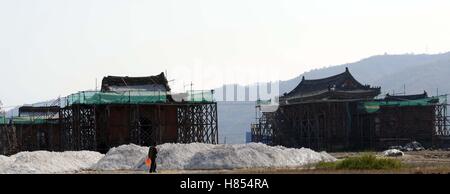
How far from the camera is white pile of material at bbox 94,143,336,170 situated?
37156 mm

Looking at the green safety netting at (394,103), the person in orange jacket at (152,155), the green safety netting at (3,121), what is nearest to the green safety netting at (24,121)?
the green safety netting at (3,121)

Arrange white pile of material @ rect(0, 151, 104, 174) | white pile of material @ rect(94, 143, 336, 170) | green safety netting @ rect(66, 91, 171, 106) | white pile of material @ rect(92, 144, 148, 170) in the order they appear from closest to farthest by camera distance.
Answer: white pile of material @ rect(0, 151, 104, 174)
white pile of material @ rect(94, 143, 336, 170)
white pile of material @ rect(92, 144, 148, 170)
green safety netting @ rect(66, 91, 171, 106)

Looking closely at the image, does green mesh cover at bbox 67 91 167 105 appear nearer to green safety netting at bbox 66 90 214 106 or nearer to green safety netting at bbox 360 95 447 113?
green safety netting at bbox 66 90 214 106

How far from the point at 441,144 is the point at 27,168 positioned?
149 feet

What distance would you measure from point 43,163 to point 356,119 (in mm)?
42565

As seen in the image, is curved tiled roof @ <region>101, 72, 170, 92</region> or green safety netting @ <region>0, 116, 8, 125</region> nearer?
curved tiled roof @ <region>101, 72, 170, 92</region>

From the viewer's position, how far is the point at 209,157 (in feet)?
123

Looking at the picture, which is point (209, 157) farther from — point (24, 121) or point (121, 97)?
point (24, 121)

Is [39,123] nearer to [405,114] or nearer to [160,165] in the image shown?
[405,114]

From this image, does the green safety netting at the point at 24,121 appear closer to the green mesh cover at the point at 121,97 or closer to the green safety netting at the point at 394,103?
the green mesh cover at the point at 121,97

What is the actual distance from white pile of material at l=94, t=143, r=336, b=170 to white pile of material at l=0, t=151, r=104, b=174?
144 centimetres

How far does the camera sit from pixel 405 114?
70.9 m

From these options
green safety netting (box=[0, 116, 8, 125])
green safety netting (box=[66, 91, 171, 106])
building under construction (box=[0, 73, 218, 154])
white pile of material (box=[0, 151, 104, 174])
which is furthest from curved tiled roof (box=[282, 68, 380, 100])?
white pile of material (box=[0, 151, 104, 174])
